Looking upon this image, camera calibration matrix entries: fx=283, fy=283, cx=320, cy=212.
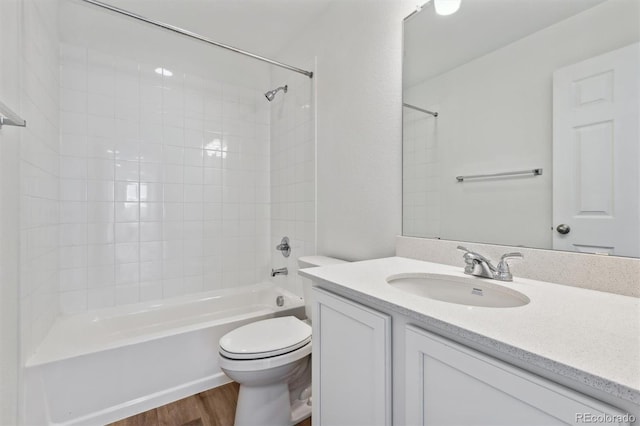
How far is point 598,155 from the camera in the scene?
818 mm

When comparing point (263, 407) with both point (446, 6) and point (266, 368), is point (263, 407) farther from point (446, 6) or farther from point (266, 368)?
point (446, 6)

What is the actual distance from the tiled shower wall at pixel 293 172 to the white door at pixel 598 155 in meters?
1.39

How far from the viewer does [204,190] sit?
7.82 feet

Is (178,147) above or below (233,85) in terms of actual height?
below

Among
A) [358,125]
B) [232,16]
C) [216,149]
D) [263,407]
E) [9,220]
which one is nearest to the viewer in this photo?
[9,220]

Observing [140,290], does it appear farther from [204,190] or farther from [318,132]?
[318,132]

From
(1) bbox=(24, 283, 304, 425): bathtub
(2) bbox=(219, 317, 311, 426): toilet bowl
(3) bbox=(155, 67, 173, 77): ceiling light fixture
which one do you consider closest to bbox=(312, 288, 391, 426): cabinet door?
(2) bbox=(219, 317, 311, 426): toilet bowl

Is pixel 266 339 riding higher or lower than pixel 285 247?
lower

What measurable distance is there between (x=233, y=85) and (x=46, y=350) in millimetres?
2198

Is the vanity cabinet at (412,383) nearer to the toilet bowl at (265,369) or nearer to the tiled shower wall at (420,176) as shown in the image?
the toilet bowl at (265,369)

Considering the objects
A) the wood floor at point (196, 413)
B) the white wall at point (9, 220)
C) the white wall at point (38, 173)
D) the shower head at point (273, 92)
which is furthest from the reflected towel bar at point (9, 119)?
the shower head at point (273, 92)

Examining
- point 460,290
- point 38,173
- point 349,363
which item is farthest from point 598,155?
point 38,173

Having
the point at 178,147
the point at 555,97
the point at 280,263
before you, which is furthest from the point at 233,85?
the point at 555,97

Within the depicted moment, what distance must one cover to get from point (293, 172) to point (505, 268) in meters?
1.68
